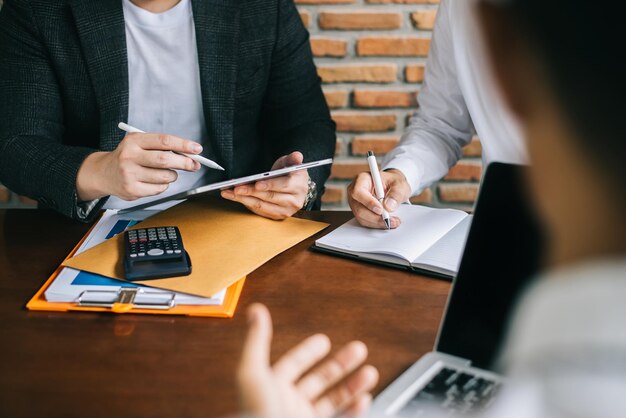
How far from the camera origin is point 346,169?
2143 millimetres

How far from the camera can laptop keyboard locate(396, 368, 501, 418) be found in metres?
0.63

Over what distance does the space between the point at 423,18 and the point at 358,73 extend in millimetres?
261

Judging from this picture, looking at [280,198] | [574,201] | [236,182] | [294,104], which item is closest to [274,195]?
[280,198]

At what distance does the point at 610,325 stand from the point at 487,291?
409 mm

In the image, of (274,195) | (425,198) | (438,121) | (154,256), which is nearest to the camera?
(154,256)

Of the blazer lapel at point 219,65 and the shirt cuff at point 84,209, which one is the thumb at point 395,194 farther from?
the shirt cuff at point 84,209

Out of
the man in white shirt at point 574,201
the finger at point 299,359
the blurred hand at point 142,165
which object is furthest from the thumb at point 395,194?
the man in white shirt at point 574,201

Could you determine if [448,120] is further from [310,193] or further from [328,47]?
[328,47]

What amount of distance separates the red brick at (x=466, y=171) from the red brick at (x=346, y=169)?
29 centimetres

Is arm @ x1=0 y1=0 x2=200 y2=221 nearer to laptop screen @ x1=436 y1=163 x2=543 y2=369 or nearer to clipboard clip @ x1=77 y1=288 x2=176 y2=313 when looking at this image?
clipboard clip @ x1=77 y1=288 x2=176 y2=313

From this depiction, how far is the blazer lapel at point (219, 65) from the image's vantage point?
4.82ft

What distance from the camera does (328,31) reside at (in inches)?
78.7

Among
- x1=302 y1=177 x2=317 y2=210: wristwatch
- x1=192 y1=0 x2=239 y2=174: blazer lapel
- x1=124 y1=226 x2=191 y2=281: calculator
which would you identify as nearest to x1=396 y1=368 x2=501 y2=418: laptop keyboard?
x1=124 y1=226 x2=191 y2=281: calculator

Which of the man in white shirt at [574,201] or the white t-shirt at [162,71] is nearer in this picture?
the man in white shirt at [574,201]
